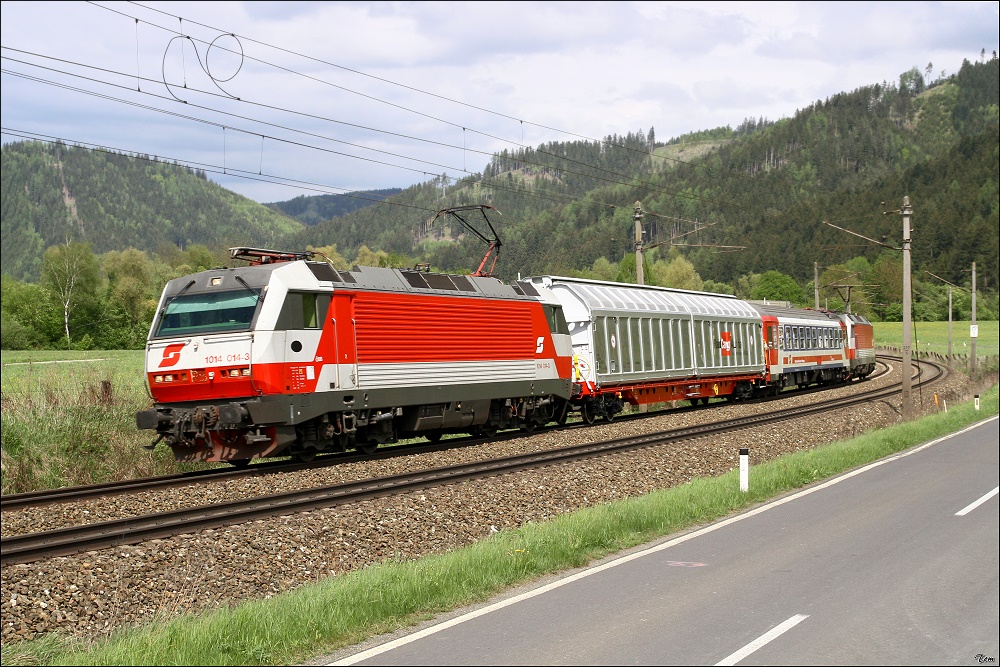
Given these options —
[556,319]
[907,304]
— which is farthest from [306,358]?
[907,304]

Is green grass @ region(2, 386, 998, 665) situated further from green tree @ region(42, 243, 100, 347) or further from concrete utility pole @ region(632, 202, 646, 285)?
green tree @ region(42, 243, 100, 347)

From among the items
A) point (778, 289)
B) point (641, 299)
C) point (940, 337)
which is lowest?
point (940, 337)

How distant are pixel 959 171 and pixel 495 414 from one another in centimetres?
1658

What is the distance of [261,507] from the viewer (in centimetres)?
1234

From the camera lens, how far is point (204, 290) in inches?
683

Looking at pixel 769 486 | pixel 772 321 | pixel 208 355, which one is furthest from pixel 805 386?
pixel 208 355

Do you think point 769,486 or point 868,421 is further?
point 868,421

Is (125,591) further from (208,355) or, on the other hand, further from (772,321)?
(772,321)

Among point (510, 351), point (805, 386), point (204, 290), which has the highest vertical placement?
point (204, 290)

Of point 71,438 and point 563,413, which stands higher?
point 71,438

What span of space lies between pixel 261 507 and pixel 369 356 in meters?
6.54

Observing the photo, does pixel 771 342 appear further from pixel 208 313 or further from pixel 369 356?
pixel 208 313

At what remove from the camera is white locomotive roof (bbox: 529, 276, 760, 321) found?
1077 inches

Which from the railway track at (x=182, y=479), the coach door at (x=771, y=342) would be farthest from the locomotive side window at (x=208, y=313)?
the coach door at (x=771, y=342)
